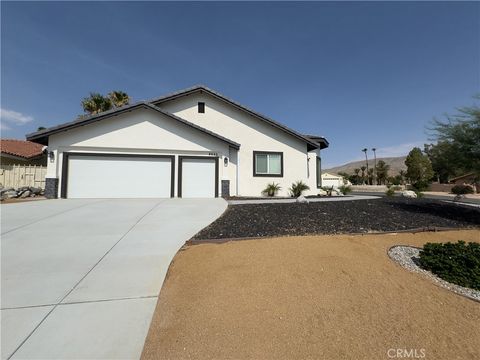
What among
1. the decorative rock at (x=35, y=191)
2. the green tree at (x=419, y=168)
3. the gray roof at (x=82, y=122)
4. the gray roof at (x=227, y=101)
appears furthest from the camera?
the green tree at (x=419, y=168)

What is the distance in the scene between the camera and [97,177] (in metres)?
12.2

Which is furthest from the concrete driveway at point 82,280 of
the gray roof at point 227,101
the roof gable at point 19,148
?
the roof gable at point 19,148

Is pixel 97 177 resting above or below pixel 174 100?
below

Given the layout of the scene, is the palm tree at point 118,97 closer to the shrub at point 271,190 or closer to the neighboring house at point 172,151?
the neighboring house at point 172,151

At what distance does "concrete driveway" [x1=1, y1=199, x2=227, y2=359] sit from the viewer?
104 inches

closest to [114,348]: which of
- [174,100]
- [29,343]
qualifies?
[29,343]

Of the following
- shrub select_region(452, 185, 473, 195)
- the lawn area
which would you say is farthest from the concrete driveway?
shrub select_region(452, 185, 473, 195)

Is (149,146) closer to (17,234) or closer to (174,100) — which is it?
(174,100)

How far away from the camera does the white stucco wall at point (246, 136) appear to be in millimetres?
15039

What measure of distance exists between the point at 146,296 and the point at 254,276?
1597 mm

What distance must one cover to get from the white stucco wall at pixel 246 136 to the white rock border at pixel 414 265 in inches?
386

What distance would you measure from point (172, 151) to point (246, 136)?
15.2 ft

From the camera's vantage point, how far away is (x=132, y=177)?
12.5 metres

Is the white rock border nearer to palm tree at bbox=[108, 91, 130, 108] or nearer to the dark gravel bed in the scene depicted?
the dark gravel bed
